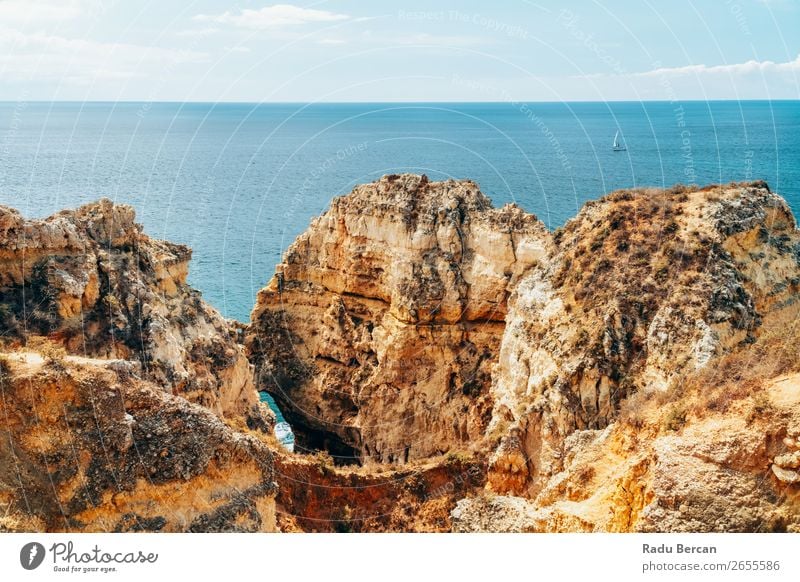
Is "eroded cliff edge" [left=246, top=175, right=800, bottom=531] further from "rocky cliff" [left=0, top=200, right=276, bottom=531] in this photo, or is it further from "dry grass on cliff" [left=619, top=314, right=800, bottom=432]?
"rocky cliff" [left=0, top=200, right=276, bottom=531]

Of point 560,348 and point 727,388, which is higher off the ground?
point 727,388

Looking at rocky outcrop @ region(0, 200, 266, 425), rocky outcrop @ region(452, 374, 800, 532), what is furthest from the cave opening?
rocky outcrop @ region(452, 374, 800, 532)

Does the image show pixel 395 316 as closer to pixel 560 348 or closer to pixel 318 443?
pixel 318 443

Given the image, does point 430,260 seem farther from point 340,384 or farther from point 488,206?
point 340,384

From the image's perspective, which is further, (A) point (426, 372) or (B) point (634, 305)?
(A) point (426, 372)


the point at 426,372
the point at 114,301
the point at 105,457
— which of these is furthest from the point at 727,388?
the point at 426,372
